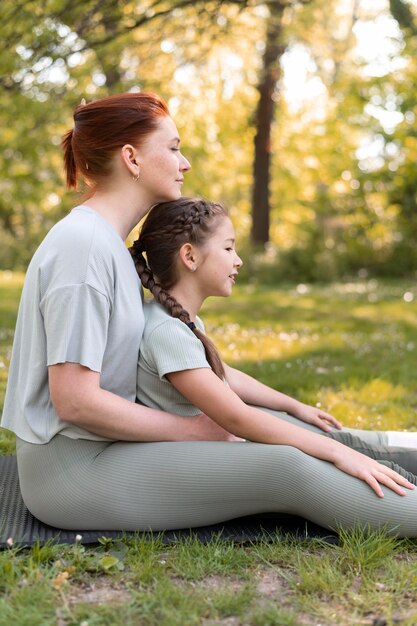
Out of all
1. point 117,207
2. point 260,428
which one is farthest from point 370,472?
point 117,207

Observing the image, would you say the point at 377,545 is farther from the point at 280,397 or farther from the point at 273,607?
the point at 280,397

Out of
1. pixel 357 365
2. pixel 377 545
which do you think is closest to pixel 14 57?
pixel 357 365

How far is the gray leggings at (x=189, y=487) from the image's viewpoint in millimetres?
3055

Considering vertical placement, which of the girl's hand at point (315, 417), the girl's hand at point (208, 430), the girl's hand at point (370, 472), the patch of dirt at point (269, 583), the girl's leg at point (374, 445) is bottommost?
the girl's leg at point (374, 445)

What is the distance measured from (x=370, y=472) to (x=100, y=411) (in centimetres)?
106

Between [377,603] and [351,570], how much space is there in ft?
0.84

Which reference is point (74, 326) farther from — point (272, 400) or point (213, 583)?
point (272, 400)

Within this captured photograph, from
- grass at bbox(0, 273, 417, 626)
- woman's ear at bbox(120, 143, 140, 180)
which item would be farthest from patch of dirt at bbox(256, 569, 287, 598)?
woman's ear at bbox(120, 143, 140, 180)

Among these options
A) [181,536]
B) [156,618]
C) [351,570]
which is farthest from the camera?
[181,536]

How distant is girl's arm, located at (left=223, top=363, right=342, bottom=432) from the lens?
388 centimetres

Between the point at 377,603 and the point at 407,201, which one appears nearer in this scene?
the point at 377,603

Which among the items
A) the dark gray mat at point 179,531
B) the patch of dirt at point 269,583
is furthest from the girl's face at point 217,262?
the patch of dirt at point 269,583

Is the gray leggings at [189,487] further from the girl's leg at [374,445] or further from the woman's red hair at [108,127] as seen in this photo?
the woman's red hair at [108,127]

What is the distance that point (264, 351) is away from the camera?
7734mm
